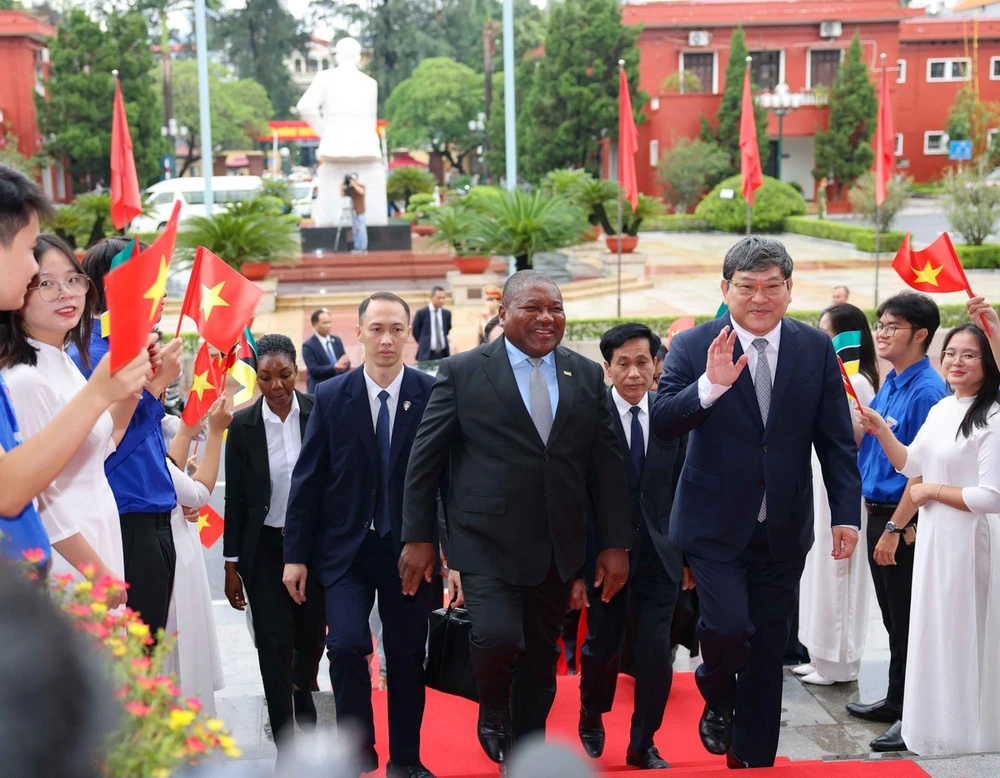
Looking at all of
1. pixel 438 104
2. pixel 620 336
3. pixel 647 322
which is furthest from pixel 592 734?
pixel 438 104

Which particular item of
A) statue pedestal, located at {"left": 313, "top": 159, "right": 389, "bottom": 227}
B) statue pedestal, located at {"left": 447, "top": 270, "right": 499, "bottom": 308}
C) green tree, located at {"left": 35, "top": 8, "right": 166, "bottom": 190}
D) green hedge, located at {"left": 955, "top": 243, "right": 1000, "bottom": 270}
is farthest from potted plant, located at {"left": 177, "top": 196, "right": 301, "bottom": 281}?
green tree, located at {"left": 35, "top": 8, "right": 166, "bottom": 190}

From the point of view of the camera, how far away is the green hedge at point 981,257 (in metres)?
25.9

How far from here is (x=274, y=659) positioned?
15.6ft

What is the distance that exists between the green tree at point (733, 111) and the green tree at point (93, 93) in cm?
2008

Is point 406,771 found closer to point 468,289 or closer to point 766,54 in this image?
point 468,289

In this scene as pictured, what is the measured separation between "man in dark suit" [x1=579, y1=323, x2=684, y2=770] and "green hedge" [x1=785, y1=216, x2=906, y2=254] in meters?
21.8

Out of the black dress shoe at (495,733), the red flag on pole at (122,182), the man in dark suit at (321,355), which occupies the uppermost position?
the red flag on pole at (122,182)

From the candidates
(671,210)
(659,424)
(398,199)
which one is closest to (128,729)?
(659,424)

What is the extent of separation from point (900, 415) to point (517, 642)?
2.26 m

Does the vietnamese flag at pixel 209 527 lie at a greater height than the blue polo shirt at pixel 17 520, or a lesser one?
lesser

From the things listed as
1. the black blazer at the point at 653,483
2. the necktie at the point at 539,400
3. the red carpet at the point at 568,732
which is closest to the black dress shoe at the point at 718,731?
the red carpet at the point at 568,732

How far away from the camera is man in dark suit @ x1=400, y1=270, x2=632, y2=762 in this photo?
4.12m

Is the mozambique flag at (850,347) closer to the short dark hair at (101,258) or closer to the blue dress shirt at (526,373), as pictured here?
the blue dress shirt at (526,373)

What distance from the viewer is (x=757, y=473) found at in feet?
13.9
